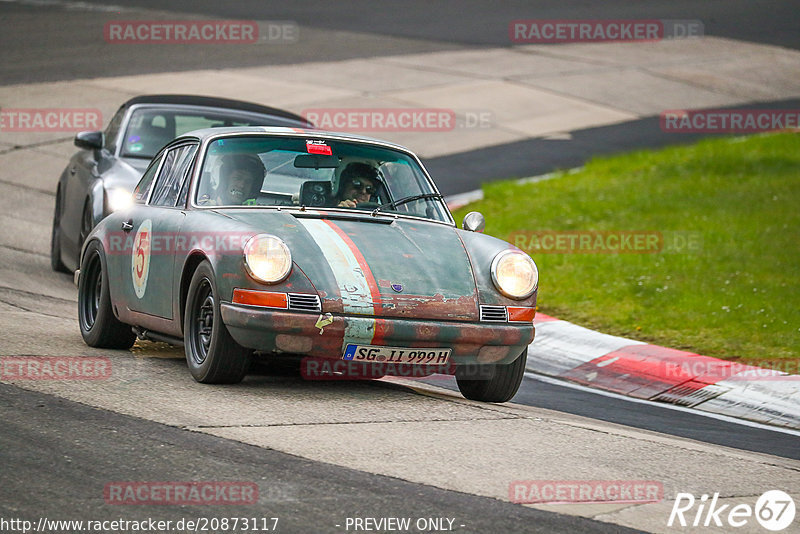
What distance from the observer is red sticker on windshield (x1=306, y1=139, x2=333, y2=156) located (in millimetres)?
7387

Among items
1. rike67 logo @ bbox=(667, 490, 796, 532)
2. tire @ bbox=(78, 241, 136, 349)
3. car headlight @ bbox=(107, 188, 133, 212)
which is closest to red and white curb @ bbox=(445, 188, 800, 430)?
rike67 logo @ bbox=(667, 490, 796, 532)

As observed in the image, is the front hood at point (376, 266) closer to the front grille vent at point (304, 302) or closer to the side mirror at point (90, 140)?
the front grille vent at point (304, 302)

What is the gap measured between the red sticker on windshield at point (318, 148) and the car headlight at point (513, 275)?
133cm

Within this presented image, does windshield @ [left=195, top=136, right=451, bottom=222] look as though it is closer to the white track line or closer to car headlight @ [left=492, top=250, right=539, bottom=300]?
car headlight @ [left=492, top=250, right=539, bottom=300]

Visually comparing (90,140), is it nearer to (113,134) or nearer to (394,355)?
(113,134)

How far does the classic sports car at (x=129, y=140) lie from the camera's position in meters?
10.8

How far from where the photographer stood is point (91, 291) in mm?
8219

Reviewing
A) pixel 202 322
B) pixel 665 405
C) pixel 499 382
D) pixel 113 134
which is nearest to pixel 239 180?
pixel 202 322

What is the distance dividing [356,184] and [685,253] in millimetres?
5628

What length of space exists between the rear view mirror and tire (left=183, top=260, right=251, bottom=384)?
103 cm

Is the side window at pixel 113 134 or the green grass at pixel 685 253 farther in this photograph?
the side window at pixel 113 134

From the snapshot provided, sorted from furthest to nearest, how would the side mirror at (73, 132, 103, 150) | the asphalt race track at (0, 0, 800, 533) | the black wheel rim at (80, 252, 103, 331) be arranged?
the side mirror at (73, 132, 103, 150) → the black wheel rim at (80, 252, 103, 331) → the asphalt race track at (0, 0, 800, 533)

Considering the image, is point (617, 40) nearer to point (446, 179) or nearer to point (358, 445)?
point (446, 179)

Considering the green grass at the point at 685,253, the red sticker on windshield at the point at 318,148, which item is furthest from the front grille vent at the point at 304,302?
the green grass at the point at 685,253
